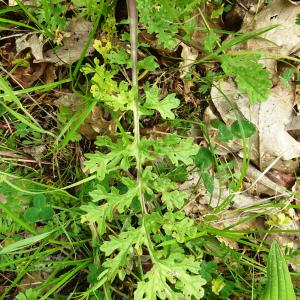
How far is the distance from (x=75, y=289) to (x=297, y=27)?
6.72ft

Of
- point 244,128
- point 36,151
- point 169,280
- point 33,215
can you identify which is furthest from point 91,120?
point 169,280

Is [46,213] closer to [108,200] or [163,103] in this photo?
[108,200]

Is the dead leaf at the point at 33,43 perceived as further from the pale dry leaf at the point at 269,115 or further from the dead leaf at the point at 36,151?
the pale dry leaf at the point at 269,115

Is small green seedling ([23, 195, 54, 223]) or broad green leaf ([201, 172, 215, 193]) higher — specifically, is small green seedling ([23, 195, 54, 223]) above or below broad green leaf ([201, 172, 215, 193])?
below

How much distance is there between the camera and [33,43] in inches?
106

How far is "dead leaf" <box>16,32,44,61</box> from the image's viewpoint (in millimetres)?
2676

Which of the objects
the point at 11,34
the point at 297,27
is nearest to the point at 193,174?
the point at 297,27

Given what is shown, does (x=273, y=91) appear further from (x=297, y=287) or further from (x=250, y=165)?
(x=297, y=287)

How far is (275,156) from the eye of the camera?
2.67 metres

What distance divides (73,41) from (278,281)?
1769mm

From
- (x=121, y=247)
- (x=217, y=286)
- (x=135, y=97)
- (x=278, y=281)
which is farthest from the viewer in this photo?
(x=217, y=286)

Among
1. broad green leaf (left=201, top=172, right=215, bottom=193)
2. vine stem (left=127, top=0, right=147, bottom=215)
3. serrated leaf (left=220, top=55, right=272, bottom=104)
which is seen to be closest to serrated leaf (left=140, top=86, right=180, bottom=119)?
vine stem (left=127, top=0, right=147, bottom=215)

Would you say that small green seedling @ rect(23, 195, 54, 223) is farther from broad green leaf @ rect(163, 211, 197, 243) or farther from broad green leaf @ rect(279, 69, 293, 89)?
broad green leaf @ rect(279, 69, 293, 89)

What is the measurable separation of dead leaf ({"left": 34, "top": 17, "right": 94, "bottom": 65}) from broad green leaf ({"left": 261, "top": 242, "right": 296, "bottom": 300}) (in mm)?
1590
